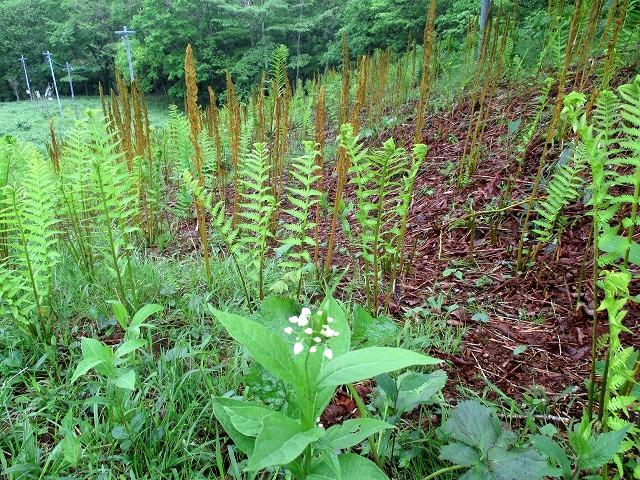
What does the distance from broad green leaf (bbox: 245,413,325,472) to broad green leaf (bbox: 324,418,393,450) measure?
146 mm

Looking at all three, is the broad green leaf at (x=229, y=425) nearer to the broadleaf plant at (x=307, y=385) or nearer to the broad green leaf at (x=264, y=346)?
the broadleaf plant at (x=307, y=385)

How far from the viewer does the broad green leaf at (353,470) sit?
90 cm

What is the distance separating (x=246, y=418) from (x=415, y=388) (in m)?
0.56

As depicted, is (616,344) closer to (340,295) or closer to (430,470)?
(430,470)

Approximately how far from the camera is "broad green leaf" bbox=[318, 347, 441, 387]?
30.3 inches

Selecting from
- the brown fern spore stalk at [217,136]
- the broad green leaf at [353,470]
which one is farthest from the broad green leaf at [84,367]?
the brown fern spore stalk at [217,136]

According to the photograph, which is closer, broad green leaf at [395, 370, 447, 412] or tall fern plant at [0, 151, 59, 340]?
broad green leaf at [395, 370, 447, 412]

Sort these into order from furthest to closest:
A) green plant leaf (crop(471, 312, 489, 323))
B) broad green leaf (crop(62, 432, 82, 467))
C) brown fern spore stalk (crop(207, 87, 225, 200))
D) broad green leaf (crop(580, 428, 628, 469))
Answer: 1. brown fern spore stalk (crop(207, 87, 225, 200))
2. green plant leaf (crop(471, 312, 489, 323))
3. broad green leaf (crop(62, 432, 82, 467))
4. broad green leaf (crop(580, 428, 628, 469))

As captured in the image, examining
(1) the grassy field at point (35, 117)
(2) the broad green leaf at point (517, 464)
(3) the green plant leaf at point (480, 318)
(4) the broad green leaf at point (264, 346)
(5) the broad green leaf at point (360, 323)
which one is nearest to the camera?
(4) the broad green leaf at point (264, 346)

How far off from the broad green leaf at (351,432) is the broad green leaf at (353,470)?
0.03 m

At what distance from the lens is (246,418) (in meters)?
0.91

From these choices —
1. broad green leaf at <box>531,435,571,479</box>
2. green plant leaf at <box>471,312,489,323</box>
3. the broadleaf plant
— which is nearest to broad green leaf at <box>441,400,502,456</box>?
broad green leaf at <box>531,435,571,479</box>

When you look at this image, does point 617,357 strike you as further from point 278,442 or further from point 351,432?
point 278,442

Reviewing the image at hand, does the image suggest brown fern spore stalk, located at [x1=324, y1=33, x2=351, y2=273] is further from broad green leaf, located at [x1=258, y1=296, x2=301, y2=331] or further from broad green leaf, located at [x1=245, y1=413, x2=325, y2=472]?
broad green leaf, located at [x1=245, y1=413, x2=325, y2=472]
